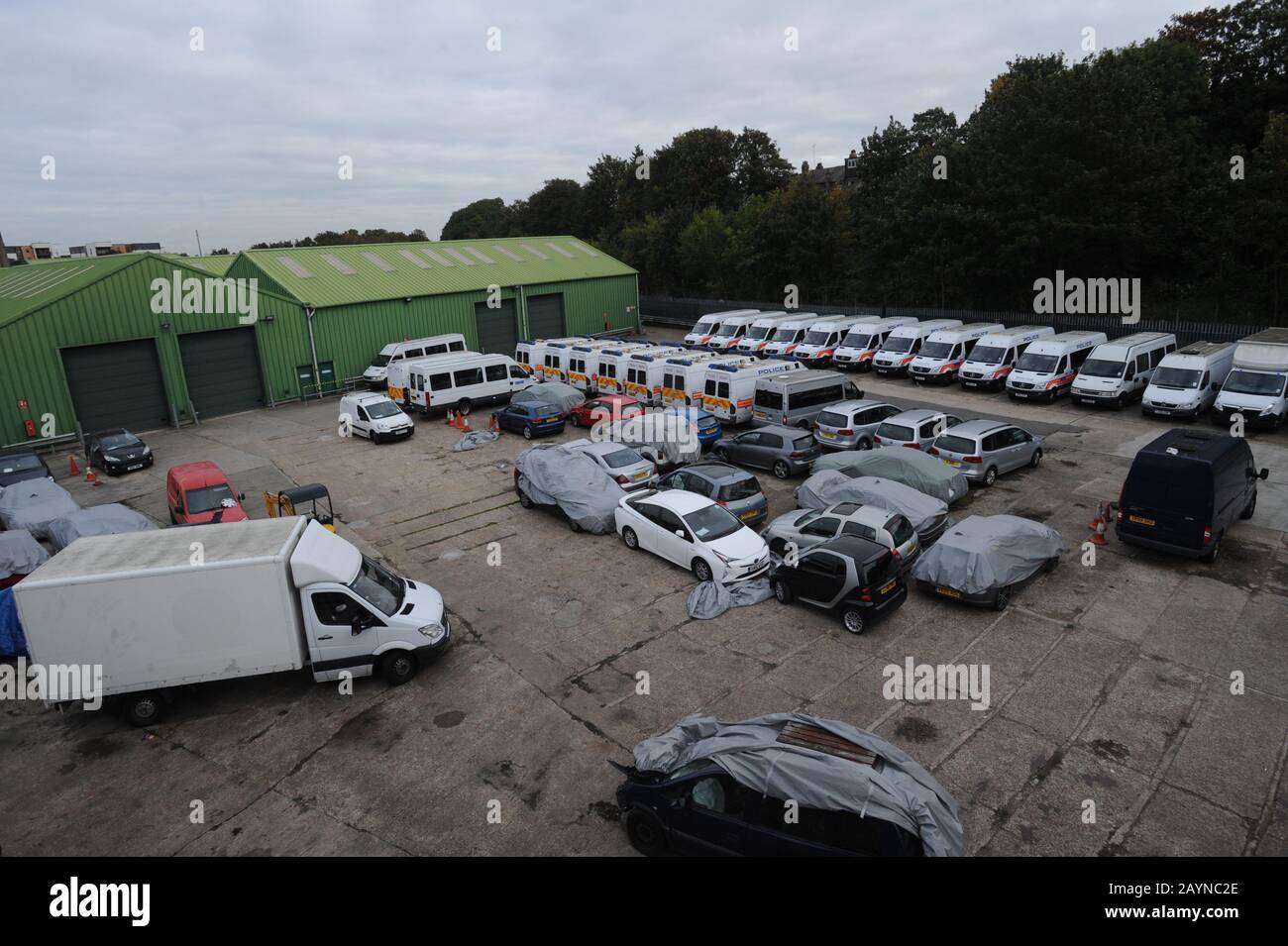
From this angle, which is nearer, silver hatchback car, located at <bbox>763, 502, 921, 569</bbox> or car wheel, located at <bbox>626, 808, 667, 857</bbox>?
car wheel, located at <bbox>626, 808, 667, 857</bbox>

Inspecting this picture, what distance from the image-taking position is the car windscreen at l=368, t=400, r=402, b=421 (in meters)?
24.9

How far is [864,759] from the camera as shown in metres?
6.90

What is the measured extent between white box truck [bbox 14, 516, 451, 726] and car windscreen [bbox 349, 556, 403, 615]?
1.4 inches

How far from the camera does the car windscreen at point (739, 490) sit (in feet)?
53.1

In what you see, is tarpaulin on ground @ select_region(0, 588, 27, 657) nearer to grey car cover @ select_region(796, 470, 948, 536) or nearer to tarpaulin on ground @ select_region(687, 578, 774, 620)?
tarpaulin on ground @ select_region(687, 578, 774, 620)

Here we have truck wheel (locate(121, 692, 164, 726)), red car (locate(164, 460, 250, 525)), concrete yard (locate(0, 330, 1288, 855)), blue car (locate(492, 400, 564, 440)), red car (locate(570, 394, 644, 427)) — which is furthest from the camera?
blue car (locate(492, 400, 564, 440))

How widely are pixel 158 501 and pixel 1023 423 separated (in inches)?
1027

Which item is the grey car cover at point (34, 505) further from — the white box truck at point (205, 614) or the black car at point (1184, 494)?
the black car at point (1184, 494)

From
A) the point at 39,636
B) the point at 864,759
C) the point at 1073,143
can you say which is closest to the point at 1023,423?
the point at 1073,143

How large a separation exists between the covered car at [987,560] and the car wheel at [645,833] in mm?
7550

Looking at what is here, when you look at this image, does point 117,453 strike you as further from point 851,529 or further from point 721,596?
point 851,529

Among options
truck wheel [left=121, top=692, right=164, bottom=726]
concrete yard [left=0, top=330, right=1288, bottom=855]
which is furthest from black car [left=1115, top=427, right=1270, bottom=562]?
truck wheel [left=121, top=692, right=164, bottom=726]

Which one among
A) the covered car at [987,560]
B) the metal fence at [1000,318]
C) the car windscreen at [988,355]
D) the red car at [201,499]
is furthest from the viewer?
the metal fence at [1000,318]

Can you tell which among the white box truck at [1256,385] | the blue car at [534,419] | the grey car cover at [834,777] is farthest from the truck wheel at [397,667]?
the white box truck at [1256,385]
